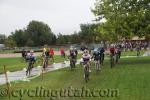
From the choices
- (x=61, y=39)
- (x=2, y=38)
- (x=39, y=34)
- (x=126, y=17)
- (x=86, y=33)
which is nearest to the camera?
(x=126, y=17)

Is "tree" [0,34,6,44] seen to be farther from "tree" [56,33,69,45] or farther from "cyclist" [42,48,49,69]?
"cyclist" [42,48,49,69]

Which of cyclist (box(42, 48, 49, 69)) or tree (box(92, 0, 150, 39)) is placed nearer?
cyclist (box(42, 48, 49, 69))

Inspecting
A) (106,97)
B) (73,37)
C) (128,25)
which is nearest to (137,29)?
(128,25)

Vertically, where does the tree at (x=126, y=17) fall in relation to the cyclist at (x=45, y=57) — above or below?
above

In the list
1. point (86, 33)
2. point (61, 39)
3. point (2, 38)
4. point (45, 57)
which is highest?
point (86, 33)

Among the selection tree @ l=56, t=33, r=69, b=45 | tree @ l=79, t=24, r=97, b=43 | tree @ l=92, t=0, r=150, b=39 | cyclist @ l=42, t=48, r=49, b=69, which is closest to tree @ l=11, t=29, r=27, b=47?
tree @ l=56, t=33, r=69, b=45

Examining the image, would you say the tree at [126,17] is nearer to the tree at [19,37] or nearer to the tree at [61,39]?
the tree at [61,39]

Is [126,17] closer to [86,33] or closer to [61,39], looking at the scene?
[86,33]

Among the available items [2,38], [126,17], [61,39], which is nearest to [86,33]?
[61,39]

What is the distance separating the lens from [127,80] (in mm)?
26672

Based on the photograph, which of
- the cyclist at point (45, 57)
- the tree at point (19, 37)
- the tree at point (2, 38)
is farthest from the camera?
the tree at point (2, 38)

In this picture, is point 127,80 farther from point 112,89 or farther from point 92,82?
point 112,89

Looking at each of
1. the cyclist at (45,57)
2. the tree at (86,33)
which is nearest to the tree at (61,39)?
the tree at (86,33)

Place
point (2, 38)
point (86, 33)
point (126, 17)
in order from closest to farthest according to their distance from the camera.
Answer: point (126, 17), point (86, 33), point (2, 38)
